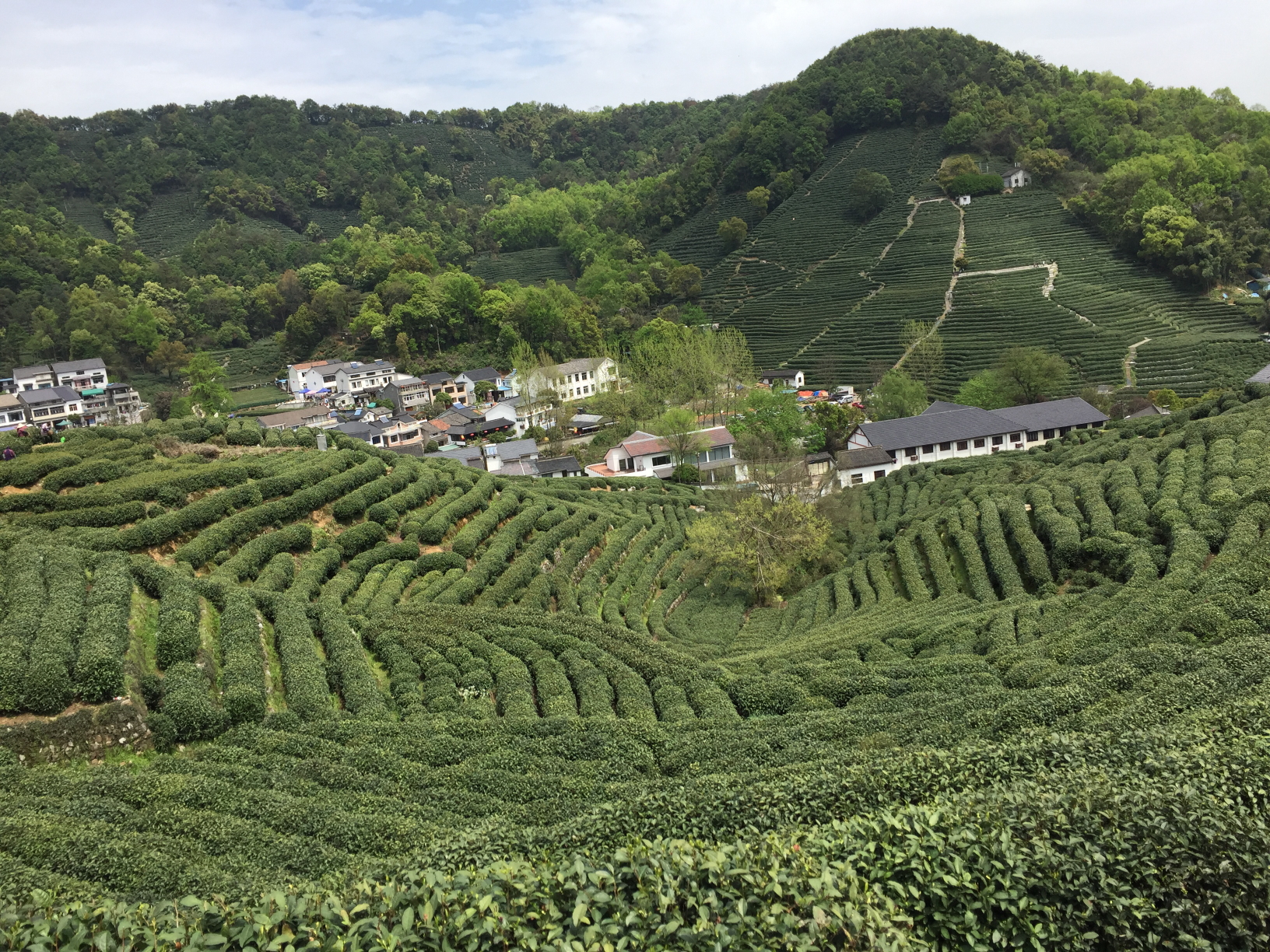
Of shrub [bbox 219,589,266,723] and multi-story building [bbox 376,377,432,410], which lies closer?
shrub [bbox 219,589,266,723]

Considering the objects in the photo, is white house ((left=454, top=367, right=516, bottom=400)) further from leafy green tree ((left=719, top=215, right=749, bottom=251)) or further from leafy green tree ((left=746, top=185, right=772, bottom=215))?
leafy green tree ((left=746, top=185, right=772, bottom=215))

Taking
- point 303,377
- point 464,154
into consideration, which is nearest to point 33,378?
point 303,377

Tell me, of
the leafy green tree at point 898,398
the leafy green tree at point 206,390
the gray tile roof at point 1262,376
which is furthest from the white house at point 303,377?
the gray tile roof at point 1262,376

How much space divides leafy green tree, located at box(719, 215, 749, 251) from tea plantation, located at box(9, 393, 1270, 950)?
201 ft

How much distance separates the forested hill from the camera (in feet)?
244

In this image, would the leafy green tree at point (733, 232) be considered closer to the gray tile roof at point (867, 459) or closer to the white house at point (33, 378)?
the gray tile roof at point (867, 459)

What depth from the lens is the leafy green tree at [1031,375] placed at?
50281mm

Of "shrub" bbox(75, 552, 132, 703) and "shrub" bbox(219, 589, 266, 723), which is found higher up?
"shrub" bbox(75, 552, 132, 703)

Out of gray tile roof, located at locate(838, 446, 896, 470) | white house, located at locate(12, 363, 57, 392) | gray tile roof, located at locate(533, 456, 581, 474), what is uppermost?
white house, located at locate(12, 363, 57, 392)

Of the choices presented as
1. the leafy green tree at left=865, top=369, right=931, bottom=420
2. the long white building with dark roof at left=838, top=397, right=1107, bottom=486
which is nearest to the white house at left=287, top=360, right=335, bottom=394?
the leafy green tree at left=865, top=369, right=931, bottom=420

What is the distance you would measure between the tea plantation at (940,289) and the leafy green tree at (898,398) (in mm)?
4380

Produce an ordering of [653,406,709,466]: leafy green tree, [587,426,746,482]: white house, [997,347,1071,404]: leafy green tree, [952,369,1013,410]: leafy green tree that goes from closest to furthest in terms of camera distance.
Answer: [653,406,709,466]: leafy green tree → [587,426,746,482]: white house → [997,347,1071,404]: leafy green tree → [952,369,1013,410]: leafy green tree

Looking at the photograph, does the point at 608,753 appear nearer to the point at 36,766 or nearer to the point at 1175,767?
the point at 1175,767

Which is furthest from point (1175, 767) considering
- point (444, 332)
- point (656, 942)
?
point (444, 332)
